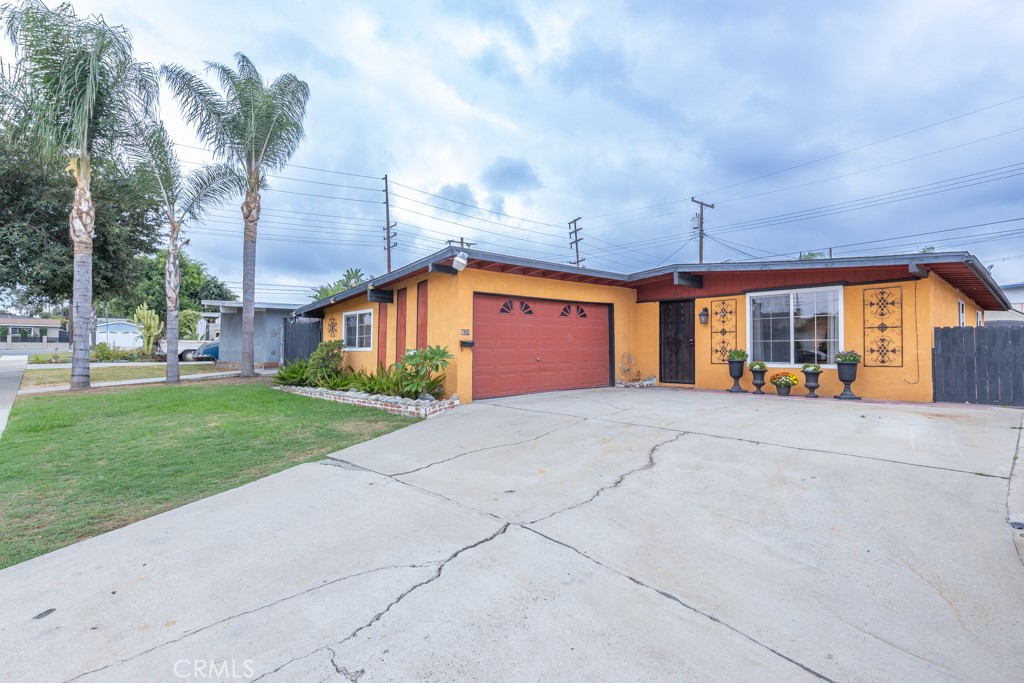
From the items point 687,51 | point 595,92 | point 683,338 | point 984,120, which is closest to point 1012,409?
point 683,338

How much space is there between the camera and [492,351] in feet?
30.2

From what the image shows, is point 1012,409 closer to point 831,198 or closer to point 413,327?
point 413,327

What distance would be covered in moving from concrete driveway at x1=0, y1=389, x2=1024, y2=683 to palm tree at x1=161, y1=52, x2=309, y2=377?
1257 centimetres

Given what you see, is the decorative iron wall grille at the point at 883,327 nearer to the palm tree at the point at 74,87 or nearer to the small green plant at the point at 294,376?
the small green plant at the point at 294,376

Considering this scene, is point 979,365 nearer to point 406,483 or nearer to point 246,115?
point 406,483

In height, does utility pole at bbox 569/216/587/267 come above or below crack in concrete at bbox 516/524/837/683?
above

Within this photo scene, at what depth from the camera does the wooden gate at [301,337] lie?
1502 centimetres

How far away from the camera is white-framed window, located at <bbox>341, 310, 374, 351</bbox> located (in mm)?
12043

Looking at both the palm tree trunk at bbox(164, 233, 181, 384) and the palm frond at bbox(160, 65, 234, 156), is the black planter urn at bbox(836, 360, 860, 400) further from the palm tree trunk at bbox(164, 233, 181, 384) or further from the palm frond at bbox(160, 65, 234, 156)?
the palm frond at bbox(160, 65, 234, 156)

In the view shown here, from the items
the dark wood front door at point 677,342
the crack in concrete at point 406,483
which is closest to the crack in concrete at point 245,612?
the crack in concrete at point 406,483

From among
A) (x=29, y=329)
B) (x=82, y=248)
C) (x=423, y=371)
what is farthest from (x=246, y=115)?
(x=29, y=329)

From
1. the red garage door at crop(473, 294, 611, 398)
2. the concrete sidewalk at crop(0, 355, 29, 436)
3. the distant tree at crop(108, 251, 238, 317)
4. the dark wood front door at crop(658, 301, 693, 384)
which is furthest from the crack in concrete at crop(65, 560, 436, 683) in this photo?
the distant tree at crop(108, 251, 238, 317)

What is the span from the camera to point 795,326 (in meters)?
9.47

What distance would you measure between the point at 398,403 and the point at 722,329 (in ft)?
24.2
